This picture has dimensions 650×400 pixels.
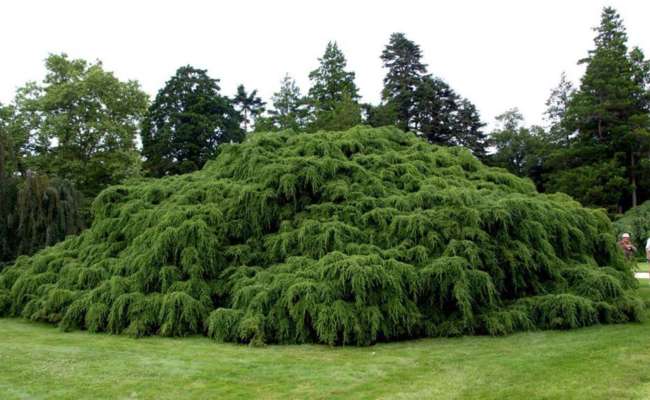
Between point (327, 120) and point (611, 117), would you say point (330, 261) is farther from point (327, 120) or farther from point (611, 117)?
point (611, 117)

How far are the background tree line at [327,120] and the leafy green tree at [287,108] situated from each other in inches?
3.3

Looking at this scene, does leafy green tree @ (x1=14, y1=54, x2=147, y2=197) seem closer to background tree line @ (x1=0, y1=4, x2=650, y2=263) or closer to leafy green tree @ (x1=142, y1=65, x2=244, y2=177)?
background tree line @ (x1=0, y1=4, x2=650, y2=263)

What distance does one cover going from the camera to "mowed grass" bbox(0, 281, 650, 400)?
191 inches

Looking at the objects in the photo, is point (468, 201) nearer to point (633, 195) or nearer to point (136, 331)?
point (136, 331)

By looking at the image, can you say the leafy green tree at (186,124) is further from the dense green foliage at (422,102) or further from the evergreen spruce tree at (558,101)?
the evergreen spruce tree at (558,101)

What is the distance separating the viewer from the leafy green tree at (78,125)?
27453 millimetres

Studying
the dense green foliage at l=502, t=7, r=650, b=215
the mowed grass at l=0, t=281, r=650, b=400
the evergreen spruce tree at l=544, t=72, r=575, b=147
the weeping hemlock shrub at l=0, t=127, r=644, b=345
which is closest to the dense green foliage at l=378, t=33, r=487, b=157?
the dense green foliage at l=502, t=7, r=650, b=215

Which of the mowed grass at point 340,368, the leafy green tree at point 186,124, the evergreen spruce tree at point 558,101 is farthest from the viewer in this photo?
the evergreen spruce tree at point 558,101

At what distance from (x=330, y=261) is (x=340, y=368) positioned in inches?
77.5

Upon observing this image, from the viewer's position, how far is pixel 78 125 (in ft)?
92.6

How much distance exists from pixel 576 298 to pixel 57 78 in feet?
96.3

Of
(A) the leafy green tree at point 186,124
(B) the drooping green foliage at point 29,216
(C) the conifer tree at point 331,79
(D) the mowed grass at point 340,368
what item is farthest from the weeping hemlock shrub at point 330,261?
(C) the conifer tree at point 331,79

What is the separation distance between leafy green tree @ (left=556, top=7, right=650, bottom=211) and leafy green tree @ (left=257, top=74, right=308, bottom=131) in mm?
16900

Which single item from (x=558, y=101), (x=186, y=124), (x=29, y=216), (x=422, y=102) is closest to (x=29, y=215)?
(x=29, y=216)
